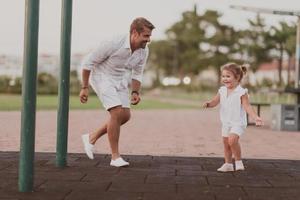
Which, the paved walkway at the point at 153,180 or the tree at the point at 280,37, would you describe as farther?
the tree at the point at 280,37

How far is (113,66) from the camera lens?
566cm

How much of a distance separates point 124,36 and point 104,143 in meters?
3.33

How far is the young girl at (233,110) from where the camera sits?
561 cm

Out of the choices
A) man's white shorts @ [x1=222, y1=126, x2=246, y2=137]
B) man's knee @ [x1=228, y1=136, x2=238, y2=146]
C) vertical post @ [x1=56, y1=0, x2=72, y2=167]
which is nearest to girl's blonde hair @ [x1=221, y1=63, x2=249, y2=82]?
man's white shorts @ [x1=222, y1=126, x2=246, y2=137]

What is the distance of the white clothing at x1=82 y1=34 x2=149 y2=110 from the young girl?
0.82 m

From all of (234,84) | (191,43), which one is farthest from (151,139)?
(191,43)

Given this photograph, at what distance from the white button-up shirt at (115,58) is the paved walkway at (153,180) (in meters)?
0.95

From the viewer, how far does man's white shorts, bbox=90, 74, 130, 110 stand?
221 inches

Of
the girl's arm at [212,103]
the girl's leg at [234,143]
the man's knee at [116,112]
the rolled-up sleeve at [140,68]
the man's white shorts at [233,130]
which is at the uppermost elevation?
the rolled-up sleeve at [140,68]

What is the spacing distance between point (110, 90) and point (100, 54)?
1.21 feet

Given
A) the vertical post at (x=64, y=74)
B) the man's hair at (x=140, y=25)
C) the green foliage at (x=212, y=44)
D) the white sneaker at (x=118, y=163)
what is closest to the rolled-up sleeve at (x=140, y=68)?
the man's hair at (x=140, y=25)

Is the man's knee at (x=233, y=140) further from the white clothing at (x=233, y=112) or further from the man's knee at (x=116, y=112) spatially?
the man's knee at (x=116, y=112)

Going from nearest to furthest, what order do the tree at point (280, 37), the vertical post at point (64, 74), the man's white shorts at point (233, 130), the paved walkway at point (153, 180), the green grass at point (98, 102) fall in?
1. the paved walkway at point (153, 180)
2. the vertical post at point (64, 74)
3. the man's white shorts at point (233, 130)
4. the green grass at point (98, 102)
5. the tree at point (280, 37)

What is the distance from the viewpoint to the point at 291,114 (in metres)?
13.3
